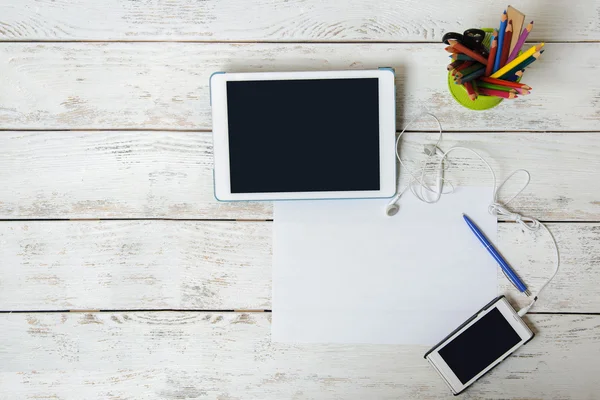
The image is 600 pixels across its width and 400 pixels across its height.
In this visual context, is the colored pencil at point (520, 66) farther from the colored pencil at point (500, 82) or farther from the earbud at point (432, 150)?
the earbud at point (432, 150)

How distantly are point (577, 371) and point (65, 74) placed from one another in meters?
0.95

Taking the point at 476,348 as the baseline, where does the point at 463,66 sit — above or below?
above

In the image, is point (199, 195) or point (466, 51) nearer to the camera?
point (466, 51)

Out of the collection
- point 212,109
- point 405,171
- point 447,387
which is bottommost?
point 447,387

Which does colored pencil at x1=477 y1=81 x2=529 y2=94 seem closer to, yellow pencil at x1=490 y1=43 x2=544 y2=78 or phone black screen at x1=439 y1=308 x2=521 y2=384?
yellow pencil at x1=490 y1=43 x2=544 y2=78

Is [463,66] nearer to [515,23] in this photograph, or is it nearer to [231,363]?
[515,23]

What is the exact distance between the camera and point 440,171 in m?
0.74

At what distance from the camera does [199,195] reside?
29.7 inches

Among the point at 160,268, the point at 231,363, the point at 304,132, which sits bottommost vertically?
the point at 231,363

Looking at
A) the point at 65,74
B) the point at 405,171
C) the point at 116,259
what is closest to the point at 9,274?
the point at 116,259

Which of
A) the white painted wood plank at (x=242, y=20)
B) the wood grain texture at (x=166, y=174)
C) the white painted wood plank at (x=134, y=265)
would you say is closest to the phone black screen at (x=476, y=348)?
the wood grain texture at (x=166, y=174)

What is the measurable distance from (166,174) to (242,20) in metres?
0.27

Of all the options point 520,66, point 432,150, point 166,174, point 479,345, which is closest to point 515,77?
point 520,66

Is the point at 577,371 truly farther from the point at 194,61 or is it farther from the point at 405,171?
the point at 194,61
